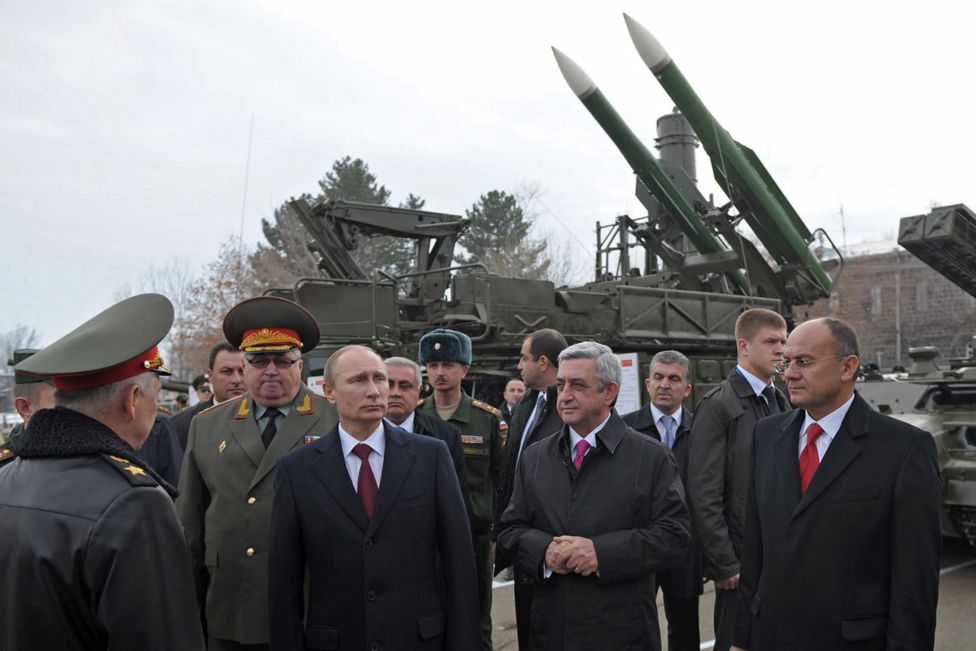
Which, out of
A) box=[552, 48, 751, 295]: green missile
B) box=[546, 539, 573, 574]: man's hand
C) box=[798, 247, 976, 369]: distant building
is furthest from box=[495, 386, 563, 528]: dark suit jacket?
box=[798, 247, 976, 369]: distant building

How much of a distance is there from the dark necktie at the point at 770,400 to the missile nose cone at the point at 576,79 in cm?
1042

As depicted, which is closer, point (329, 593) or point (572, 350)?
point (329, 593)

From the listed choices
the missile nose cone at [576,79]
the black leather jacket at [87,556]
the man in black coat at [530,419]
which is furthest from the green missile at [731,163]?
the black leather jacket at [87,556]

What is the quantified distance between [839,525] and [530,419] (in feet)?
5.77

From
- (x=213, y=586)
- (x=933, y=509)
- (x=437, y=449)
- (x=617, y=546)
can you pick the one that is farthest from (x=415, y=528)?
(x=933, y=509)

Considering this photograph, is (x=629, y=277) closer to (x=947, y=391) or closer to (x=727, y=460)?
(x=947, y=391)

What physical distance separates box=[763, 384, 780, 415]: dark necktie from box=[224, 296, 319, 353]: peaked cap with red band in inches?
80.2

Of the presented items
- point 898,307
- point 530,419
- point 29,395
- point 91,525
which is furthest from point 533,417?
point 898,307

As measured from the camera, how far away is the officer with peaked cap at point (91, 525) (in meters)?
A: 1.65

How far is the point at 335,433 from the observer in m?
2.88

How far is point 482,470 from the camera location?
4.34m

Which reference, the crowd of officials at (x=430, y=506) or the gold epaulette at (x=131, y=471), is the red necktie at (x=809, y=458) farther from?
the gold epaulette at (x=131, y=471)

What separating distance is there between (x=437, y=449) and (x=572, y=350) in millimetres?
650

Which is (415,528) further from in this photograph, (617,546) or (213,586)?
(213,586)
